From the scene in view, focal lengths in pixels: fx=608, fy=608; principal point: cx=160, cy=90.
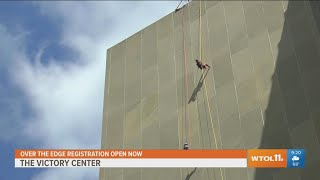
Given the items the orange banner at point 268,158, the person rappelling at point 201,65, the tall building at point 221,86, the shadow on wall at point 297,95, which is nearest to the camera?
the shadow on wall at point 297,95

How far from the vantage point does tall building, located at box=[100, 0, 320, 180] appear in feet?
82.4

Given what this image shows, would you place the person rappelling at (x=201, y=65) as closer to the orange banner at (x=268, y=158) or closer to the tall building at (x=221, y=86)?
the tall building at (x=221, y=86)

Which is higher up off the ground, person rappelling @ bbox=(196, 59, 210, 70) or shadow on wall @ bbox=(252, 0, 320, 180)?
person rappelling @ bbox=(196, 59, 210, 70)

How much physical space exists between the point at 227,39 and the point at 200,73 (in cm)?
213

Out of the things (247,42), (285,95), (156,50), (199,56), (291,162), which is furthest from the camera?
(156,50)

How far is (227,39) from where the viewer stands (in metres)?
29.8

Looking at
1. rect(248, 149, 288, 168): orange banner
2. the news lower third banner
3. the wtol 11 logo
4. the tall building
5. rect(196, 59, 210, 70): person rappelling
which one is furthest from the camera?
rect(196, 59, 210, 70): person rappelling

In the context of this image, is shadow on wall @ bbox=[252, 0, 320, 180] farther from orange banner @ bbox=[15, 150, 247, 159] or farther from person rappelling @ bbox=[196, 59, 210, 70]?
person rappelling @ bbox=[196, 59, 210, 70]

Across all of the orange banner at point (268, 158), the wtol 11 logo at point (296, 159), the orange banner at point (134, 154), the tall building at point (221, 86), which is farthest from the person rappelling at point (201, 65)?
the wtol 11 logo at point (296, 159)

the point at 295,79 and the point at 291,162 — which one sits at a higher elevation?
the point at 295,79

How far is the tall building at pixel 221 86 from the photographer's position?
25109 millimetres

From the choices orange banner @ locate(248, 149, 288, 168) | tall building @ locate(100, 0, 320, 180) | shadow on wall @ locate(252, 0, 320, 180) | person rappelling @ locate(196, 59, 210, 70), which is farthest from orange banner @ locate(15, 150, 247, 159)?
person rappelling @ locate(196, 59, 210, 70)

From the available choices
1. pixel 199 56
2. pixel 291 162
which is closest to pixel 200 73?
pixel 199 56

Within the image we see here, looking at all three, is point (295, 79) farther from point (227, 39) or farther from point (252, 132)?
point (227, 39)
